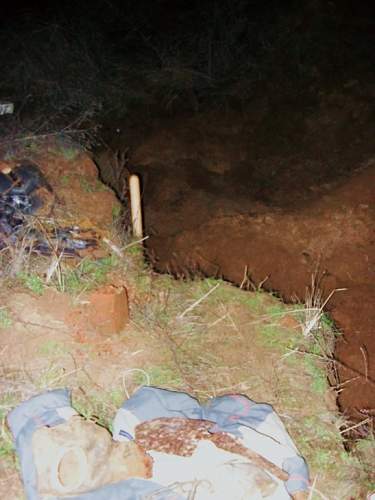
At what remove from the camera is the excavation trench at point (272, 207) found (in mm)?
3342

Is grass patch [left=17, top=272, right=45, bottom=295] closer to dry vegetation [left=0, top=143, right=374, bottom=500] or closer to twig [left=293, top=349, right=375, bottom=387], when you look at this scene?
dry vegetation [left=0, top=143, right=374, bottom=500]

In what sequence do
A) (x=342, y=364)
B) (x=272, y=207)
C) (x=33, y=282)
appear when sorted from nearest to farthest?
(x=33, y=282) < (x=342, y=364) < (x=272, y=207)

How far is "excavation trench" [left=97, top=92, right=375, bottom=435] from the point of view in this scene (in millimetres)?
3342

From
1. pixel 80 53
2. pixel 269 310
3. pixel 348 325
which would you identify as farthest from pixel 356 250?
pixel 80 53

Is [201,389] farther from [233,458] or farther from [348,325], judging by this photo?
[348,325]

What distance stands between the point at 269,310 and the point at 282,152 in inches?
105

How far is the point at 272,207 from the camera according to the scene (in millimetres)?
4336

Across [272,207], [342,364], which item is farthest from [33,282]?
[272,207]

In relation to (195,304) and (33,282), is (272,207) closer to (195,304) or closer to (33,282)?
(195,304)

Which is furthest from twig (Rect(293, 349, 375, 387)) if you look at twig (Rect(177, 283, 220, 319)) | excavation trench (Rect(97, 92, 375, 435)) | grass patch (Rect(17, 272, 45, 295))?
grass patch (Rect(17, 272, 45, 295))

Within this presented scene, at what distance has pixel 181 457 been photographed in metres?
1.82

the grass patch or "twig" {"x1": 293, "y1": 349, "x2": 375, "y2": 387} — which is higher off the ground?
the grass patch

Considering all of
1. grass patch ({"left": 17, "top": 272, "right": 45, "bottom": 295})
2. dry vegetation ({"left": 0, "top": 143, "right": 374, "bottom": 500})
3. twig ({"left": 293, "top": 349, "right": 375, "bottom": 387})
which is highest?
grass patch ({"left": 17, "top": 272, "right": 45, "bottom": 295})

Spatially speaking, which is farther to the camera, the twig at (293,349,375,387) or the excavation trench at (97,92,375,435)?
the excavation trench at (97,92,375,435)
